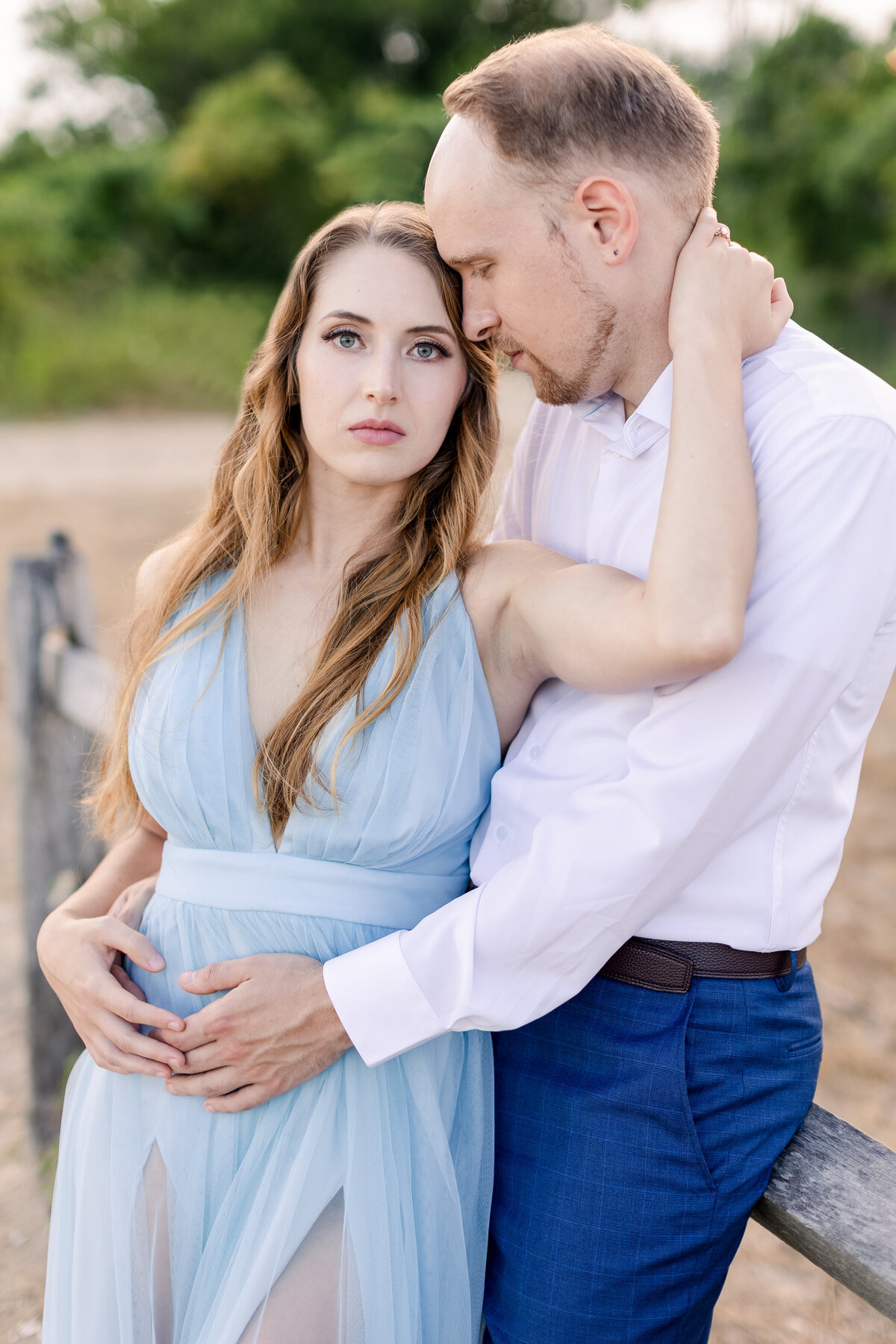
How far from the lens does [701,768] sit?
4.31ft

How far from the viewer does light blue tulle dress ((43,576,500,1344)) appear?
148 centimetres

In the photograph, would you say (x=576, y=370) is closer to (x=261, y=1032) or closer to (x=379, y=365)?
(x=379, y=365)

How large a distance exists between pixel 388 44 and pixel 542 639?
25.1 m

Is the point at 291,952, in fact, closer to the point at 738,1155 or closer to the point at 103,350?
the point at 738,1155

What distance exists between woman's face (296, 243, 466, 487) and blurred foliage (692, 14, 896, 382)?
12893 millimetres

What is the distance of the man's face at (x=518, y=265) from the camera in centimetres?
147

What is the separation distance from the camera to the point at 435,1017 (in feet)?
4.78

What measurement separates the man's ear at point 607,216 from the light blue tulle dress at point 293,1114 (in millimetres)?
531

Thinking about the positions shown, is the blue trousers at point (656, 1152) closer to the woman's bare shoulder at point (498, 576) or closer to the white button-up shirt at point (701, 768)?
the white button-up shirt at point (701, 768)

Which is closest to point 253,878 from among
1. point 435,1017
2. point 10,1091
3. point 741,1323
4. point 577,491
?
point 435,1017

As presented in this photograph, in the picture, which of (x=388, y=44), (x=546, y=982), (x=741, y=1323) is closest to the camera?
(x=546, y=982)

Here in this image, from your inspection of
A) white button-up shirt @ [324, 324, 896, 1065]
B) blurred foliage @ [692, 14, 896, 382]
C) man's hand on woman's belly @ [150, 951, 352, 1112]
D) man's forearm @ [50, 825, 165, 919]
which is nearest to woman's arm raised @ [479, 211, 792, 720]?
white button-up shirt @ [324, 324, 896, 1065]

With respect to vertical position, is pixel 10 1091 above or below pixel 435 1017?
below

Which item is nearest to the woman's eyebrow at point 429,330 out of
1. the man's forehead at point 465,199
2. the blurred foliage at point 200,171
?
the man's forehead at point 465,199
